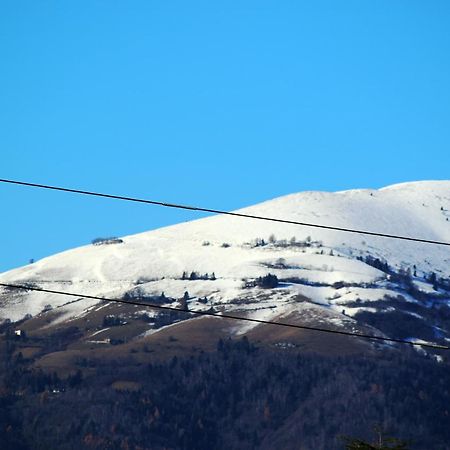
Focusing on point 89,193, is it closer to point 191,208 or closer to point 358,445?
point 191,208

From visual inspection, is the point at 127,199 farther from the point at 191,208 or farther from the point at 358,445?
the point at 358,445

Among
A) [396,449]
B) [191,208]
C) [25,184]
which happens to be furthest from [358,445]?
[25,184]

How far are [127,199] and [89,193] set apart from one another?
62.2 inches

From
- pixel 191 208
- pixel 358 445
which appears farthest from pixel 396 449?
pixel 191 208

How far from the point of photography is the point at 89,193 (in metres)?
41.0

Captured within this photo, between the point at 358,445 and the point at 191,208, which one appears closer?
the point at 191,208

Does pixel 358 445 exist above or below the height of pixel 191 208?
below

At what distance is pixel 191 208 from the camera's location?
140 feet

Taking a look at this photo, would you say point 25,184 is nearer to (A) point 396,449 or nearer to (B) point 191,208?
(B) point 191,208

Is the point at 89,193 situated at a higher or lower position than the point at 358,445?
higher

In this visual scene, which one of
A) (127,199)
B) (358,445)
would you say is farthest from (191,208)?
(358,445)

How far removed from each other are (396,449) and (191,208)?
15626 millimetres

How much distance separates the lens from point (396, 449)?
170 ft

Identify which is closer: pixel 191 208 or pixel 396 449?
pixel 191 208
